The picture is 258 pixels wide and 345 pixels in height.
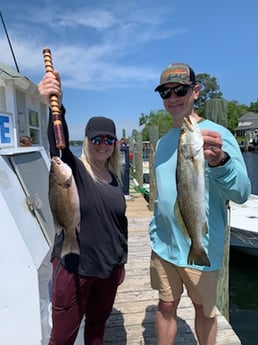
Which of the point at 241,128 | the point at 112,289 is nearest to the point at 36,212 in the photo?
the point at 112,289

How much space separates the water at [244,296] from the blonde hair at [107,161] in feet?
13.9

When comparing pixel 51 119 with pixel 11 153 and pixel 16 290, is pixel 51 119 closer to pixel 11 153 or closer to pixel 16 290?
pixel 11 153

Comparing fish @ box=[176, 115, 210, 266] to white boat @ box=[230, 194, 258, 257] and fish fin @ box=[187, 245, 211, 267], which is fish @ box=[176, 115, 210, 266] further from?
white boat @ box=[230, 194, 258, 257]

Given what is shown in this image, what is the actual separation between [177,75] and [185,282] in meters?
1.46

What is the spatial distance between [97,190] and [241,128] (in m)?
74.4

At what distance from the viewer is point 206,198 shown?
2.15 metres

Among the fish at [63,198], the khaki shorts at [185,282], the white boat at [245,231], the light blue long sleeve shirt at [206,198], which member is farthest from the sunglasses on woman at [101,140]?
the white boat at [245,231]

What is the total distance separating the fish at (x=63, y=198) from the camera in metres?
1.55

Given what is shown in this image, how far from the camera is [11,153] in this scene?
221 centimetres

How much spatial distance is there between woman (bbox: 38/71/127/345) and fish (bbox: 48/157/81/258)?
0.81ft

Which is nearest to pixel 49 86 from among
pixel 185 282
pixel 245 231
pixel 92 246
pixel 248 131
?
pixel 92 246

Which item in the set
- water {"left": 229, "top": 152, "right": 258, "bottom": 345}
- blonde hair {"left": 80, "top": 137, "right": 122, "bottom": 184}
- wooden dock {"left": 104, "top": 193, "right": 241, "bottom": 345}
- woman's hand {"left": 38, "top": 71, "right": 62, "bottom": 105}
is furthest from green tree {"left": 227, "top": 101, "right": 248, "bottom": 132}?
woman's hand {"left": 38, "top": 71, "right": 62, "bottom": 105}

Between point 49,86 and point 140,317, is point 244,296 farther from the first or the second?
point 49,86

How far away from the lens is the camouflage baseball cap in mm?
2184
